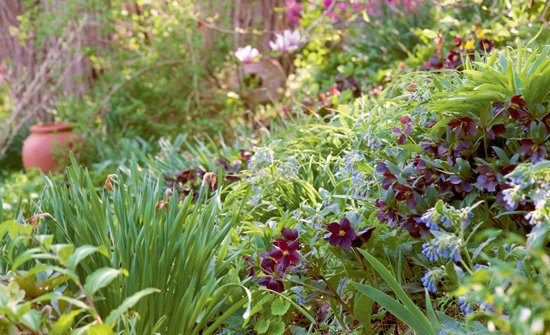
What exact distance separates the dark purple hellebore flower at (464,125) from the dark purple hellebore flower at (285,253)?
61 centimetres

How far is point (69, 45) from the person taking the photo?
5406 millimetres

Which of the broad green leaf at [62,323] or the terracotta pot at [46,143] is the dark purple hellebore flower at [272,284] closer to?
the broad green leaf at [62,323]

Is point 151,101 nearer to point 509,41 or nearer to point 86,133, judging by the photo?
point 86,133

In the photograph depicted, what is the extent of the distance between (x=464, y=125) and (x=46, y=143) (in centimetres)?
461

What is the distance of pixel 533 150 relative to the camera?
1432mm

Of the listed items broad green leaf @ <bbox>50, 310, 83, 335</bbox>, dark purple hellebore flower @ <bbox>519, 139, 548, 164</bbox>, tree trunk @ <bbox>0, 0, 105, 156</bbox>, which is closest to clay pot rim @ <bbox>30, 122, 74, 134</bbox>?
tree trunk @ <bbox>0, 0, 105, 156</bbox>

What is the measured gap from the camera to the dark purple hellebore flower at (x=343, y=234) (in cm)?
147

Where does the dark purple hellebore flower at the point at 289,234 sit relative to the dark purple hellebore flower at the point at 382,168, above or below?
below

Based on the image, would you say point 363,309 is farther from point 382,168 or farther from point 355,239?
point 382,168

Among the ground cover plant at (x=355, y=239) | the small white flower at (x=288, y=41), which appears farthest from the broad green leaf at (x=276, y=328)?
the small white flower at (x=288, y=41)

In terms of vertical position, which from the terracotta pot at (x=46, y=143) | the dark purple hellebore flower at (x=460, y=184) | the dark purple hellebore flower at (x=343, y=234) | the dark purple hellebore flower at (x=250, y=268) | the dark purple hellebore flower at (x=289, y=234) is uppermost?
the dark purple hellebore flower at (x=460, y=184)

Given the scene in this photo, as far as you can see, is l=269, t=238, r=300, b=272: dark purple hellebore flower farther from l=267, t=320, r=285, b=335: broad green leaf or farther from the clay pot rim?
the clay pot rim

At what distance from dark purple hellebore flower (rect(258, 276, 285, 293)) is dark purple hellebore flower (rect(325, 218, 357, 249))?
0.75 feet

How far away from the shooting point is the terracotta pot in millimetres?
5086
